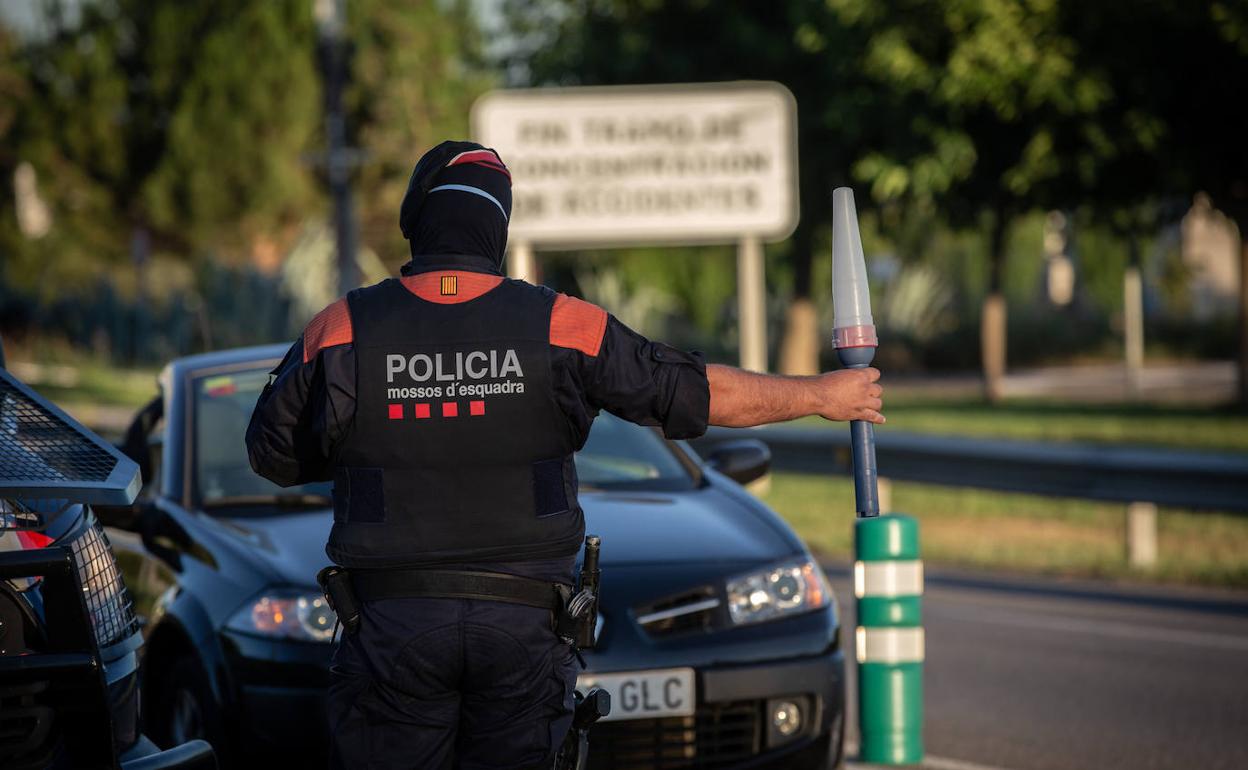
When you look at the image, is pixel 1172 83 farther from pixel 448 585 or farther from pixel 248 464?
pixel 448 585

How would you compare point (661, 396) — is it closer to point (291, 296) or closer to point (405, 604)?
point (405, 604)

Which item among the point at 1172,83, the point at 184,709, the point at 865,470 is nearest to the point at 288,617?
the point at 184,709

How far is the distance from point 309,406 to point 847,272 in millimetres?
1267

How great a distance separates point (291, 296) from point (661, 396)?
108 feet

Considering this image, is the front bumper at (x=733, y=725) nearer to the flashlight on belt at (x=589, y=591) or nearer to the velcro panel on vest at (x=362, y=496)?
the flashlight on belt at (x=589, y=591)

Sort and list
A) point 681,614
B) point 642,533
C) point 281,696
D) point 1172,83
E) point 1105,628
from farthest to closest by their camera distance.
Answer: point 1172,83
point 1105,628
point 642,533
point 681,614
point 281,696

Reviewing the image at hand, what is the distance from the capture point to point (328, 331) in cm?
352

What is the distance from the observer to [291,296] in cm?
3566

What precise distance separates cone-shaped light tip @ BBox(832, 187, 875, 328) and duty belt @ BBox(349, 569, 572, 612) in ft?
3.33

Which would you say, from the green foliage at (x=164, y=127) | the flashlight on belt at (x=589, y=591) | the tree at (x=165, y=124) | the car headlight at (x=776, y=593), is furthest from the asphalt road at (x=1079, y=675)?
the tree at (x=165, y=124)

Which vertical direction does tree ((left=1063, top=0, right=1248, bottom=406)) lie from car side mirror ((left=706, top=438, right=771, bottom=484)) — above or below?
above

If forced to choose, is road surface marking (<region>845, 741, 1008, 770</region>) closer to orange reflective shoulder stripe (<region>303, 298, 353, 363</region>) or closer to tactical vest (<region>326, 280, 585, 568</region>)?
tactical vest (<region>326, 280, 585, 568</region>)

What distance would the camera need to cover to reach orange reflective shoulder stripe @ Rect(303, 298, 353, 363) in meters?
3.50

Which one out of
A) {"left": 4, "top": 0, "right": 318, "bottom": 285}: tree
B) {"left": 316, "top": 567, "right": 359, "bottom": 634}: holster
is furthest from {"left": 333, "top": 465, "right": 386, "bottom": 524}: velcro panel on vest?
{"left": 4, "top": 0, "right": 318, "bottom": 285}: tree
